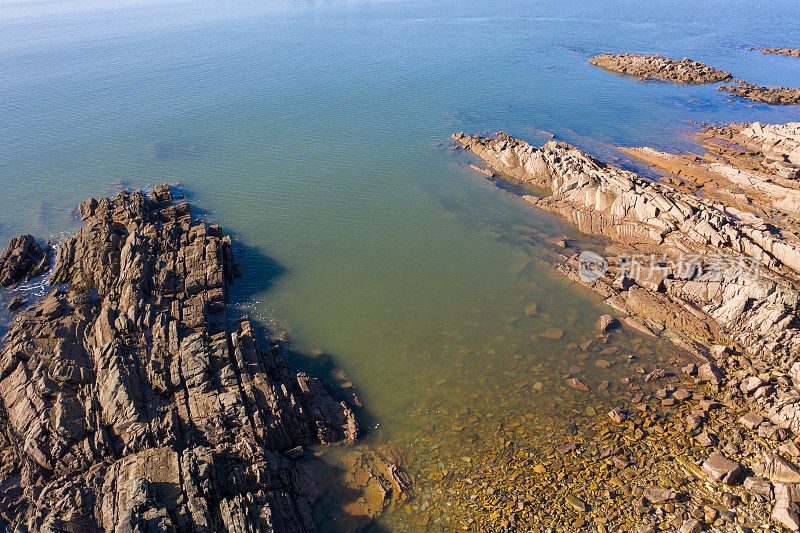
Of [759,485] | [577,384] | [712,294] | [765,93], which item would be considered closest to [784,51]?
[765,93]

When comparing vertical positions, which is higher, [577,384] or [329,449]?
[329,449]

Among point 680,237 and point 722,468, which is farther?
point 680,237

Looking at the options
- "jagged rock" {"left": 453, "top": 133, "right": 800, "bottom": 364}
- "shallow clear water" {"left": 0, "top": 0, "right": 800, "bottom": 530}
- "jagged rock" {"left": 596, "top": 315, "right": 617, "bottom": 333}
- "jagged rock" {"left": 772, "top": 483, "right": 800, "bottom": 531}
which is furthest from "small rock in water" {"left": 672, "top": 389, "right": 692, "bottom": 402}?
"jagged rock" {"left": 596, "top": 315, "right": 617, "bottom": 333}

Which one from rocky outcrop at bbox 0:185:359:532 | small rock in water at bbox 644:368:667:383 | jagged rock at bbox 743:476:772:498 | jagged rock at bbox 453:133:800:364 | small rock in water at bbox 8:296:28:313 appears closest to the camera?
rocky outcrop at bbox 0:185:359:532

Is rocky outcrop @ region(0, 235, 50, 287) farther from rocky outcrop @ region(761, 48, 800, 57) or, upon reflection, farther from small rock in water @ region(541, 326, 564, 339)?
rocky outcrop @ region(761, 48, 800, 57)

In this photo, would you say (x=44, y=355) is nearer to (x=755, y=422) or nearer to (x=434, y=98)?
(x=755, y=422)

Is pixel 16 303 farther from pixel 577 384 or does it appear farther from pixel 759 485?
pixel 759 485

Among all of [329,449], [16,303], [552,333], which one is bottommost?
[552,333]
